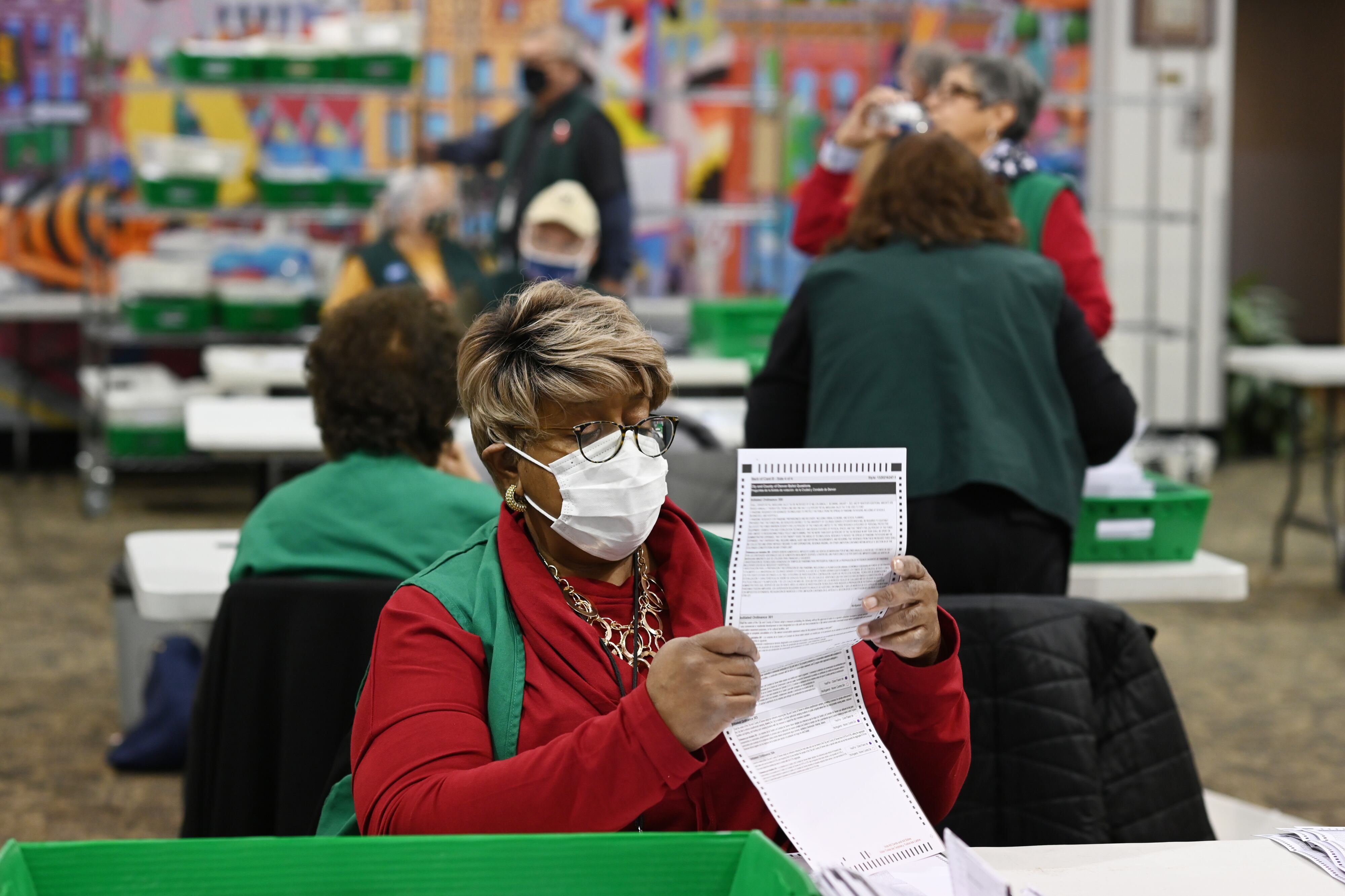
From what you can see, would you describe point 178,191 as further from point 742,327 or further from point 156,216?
point 742,327

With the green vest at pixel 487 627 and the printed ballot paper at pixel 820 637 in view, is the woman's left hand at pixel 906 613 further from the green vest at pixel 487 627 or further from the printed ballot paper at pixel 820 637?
the green vest at pixel 487 627

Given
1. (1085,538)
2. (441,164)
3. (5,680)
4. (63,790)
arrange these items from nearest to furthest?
(1085,538)
(63,790)
(5,680)
(441,164)

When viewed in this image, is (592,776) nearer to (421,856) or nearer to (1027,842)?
(421,856)

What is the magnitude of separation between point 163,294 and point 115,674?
2827mm

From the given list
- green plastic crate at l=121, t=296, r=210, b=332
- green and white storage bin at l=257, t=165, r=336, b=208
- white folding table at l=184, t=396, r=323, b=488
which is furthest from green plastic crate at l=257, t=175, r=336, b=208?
white folding table at l=184, t=396, r=323, b=488

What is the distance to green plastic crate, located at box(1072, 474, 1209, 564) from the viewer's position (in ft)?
9.29

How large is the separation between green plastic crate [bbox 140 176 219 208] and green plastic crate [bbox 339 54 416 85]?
80 centimetres

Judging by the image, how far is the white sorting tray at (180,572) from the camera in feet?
8.59

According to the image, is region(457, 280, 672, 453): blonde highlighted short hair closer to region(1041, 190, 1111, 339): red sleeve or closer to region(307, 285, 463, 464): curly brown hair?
region(307, 285, 463, 464): curly brown hair

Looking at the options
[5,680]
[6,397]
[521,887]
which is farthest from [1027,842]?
[6,397]

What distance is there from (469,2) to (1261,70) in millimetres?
5299

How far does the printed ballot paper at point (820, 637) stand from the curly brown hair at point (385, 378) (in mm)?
1051

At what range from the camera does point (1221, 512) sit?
24.7ft

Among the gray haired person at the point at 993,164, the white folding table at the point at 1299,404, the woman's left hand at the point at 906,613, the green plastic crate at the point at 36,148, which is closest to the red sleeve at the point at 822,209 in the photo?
the gray haired person at the point at 993,164
